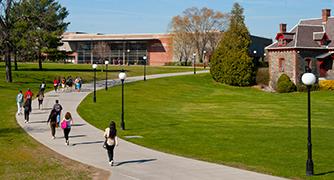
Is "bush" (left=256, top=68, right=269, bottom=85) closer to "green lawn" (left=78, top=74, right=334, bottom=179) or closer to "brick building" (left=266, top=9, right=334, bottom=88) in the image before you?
"brick building" (left=266, top=9, right=334, bottom=88)

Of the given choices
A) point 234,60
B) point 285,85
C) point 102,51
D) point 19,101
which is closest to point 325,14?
point 285,85

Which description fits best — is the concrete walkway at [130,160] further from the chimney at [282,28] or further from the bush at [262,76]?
the bush at [262,76]

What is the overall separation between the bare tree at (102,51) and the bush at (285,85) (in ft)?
172

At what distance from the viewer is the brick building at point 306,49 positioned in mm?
53750

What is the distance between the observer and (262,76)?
60875 millimetres

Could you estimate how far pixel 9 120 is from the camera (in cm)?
2672

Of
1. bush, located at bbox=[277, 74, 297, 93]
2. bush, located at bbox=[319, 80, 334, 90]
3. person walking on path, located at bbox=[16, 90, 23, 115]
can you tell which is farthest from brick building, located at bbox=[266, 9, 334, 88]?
person walking on path, located at bbox=[16, 90, 23, 115]

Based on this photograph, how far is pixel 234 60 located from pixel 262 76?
13.5 feet

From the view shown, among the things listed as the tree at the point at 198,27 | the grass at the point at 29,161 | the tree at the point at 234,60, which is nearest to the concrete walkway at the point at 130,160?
the grass at the point at 29,161

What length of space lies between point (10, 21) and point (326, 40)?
35036 millimetres

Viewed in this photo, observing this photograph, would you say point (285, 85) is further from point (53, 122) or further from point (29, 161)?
point (29, 161)

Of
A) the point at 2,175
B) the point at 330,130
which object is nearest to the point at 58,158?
the point at 2,175

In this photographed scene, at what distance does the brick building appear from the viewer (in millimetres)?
53750

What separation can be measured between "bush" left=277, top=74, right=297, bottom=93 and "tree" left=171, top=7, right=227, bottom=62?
38.3 meters
